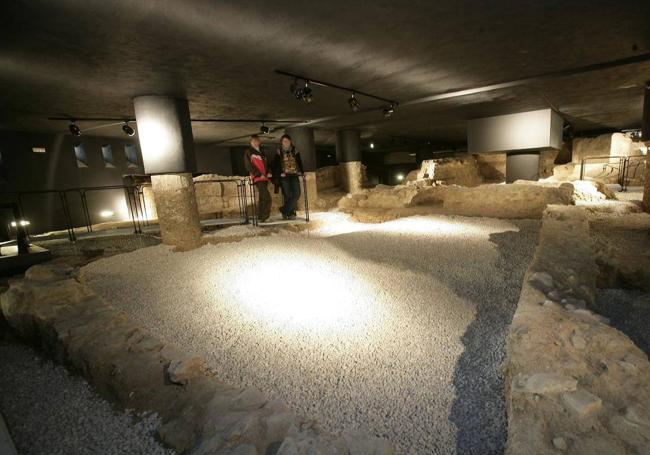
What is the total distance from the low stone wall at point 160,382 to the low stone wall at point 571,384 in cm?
73

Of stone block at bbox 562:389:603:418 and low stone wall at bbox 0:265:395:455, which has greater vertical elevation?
stone block at bbox 562:389:603:418

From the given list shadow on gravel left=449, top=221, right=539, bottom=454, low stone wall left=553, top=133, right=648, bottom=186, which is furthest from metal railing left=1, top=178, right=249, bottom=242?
low stone wall left=553, top=133, right=648, bottom=186

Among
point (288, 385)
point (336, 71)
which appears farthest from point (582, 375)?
point (336, 71)

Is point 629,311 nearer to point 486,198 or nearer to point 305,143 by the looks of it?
point 486,198

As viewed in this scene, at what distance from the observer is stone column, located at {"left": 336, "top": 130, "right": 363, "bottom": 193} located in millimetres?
12789

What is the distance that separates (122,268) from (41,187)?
782cm

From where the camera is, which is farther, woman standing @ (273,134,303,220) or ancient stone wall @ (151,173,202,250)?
woman standing @ (273,134,303,220)

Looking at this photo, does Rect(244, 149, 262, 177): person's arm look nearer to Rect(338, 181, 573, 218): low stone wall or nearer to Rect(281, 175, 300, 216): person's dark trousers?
Rect(281, 175, 300, 216): person's dark trousers

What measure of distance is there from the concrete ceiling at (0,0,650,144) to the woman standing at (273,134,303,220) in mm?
→ 1017

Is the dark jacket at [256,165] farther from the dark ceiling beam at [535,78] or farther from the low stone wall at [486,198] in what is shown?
the dark ceiling beam at [535,78]

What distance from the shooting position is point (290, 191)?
779cm

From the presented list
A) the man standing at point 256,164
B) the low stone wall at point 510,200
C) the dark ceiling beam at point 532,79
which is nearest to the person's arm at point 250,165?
the man standing at point 256,164

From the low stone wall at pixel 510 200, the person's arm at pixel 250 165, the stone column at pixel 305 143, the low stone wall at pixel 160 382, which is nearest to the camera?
the low stone wall at pixel 160 382

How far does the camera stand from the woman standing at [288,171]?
730 centimetres
